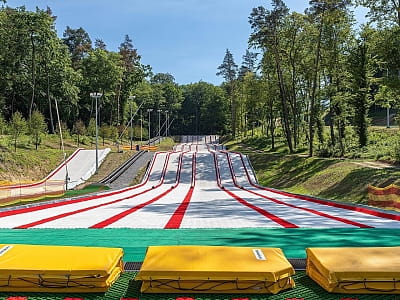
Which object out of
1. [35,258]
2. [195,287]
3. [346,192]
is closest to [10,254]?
[35,258]

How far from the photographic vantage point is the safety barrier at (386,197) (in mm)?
10508

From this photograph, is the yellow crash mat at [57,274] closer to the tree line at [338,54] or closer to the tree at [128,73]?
the tree line at [338,54]

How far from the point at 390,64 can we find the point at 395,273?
639 inches

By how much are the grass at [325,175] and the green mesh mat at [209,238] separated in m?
8.74

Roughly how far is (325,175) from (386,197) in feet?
26.9

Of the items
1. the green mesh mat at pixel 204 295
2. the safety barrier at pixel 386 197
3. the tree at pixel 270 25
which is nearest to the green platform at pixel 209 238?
the green mesh mat at pixel 204 295

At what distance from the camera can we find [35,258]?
3.24 meters

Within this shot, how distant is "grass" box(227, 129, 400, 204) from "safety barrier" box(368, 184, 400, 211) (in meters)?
1.22

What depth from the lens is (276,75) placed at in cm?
3569

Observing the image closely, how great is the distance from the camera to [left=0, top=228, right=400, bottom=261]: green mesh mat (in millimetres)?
4789

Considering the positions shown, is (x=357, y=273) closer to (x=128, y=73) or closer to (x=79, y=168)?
(x=79, y=168)

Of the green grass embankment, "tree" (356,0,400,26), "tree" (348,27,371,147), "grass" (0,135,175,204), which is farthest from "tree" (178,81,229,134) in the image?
"tree" (356,0,400,26)

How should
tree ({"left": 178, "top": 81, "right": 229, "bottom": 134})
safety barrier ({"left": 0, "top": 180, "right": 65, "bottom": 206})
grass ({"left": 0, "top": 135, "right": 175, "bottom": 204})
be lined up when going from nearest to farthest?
1. safety barrier ({"left": 0, "top": 180, "right": 65, "bottom": 206})
2. grass ({"left": 0, "top": 135, "right": 175, "bottom": 204})
3. tree ({"left": 178, "top": 81, "right": 229, "bottom": 134})

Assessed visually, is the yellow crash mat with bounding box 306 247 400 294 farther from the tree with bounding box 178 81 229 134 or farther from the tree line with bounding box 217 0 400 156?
the tree with bounding box 178 81 229 134
